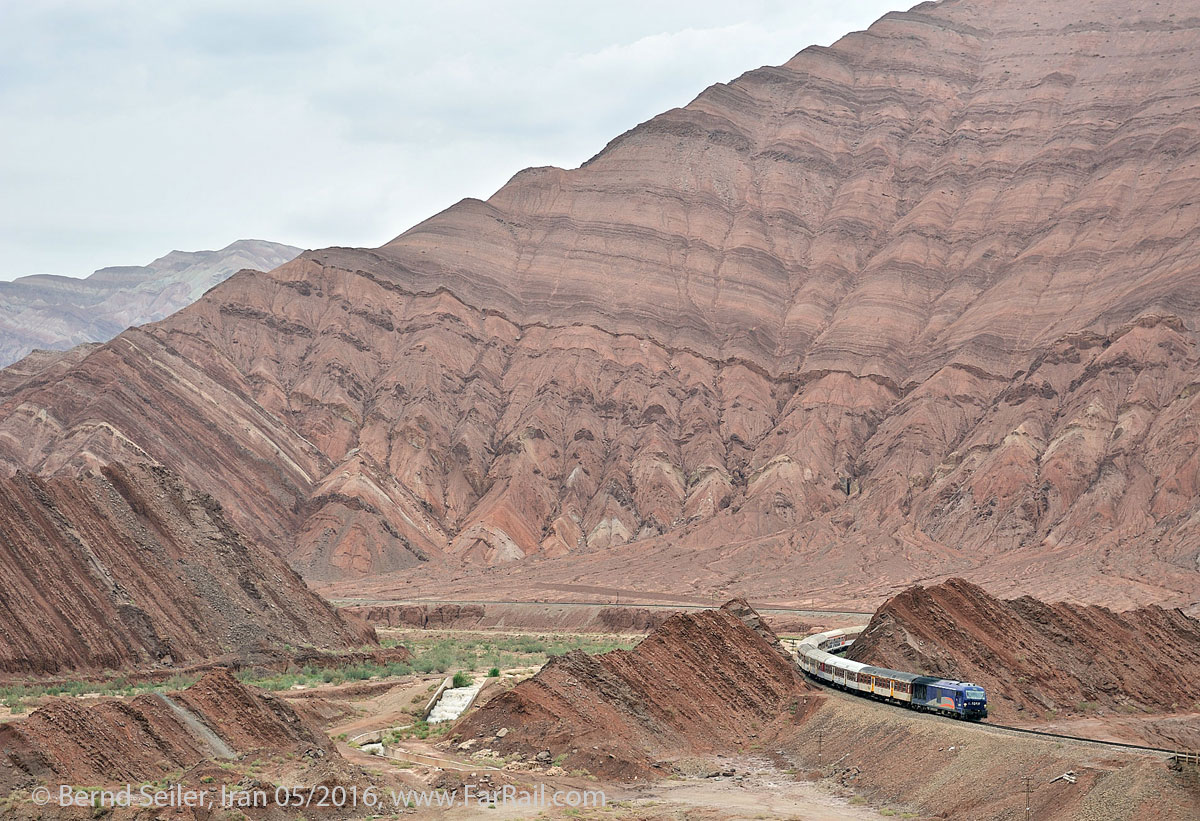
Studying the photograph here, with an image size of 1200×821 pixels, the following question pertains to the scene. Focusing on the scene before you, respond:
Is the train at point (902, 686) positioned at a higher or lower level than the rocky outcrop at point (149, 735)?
lower

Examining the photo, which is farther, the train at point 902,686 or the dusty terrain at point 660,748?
the train at point 902,686

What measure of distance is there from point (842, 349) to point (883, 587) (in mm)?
40894

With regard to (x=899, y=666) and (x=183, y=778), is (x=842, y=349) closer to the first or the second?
(x=899, y=666)

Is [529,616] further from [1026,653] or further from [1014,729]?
[1014,729]

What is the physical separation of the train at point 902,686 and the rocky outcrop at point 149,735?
62.2 feet

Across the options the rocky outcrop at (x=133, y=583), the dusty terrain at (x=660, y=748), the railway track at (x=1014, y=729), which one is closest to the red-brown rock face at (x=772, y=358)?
the rocky outcrop at (x=133, y=583)

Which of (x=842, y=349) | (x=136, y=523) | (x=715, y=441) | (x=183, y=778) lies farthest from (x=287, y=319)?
(x=183, y=778)

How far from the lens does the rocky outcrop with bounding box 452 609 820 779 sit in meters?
39.6

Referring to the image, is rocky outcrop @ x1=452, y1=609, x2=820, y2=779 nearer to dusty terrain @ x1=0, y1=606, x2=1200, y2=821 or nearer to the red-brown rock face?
dusty terrain @ x1=0, y1=606, x2=1200, y2=821

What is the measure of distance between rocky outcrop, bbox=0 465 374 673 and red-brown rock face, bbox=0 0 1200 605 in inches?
1839

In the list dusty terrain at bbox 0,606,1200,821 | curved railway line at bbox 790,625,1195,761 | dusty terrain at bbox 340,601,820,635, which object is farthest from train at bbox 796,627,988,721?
dusty terrain at bbox 340,601,820,635

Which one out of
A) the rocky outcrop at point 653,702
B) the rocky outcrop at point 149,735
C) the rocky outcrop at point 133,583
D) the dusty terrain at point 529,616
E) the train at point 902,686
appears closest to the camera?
the rocky outcrop at point 149,735

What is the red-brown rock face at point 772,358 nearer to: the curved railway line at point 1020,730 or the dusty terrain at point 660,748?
the curved railway line at point 1020,730

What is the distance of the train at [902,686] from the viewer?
136 ft
